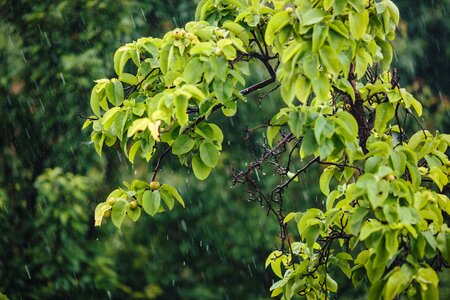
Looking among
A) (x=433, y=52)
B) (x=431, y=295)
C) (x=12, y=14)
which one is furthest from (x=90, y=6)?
(x=431, y=295)

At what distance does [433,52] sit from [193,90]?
5.07 meters

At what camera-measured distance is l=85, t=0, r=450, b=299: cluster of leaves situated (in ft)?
5.58

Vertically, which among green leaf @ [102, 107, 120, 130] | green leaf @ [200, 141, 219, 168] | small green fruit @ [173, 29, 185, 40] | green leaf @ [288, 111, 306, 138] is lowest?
green leaf @ [200, 141, 219, 168]

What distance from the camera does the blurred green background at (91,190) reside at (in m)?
5.17

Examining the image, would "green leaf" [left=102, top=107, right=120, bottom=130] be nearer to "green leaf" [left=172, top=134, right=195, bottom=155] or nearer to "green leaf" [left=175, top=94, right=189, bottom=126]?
"green leaf" [left=172, top=134, right=195, bottom=155]

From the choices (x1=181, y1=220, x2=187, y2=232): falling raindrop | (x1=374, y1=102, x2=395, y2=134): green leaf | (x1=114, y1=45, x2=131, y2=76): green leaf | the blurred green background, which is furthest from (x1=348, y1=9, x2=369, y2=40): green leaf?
(x1=181, y1=220, x2=187, y2=232): falling raindrop

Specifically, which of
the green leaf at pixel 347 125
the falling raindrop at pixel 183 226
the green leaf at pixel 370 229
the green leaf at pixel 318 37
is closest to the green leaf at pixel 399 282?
the green leaf at pixel 370 229

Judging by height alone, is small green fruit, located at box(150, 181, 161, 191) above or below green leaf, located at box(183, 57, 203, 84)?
below

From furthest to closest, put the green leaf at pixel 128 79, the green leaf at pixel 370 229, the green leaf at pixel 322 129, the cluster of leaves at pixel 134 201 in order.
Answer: the green leaf at pixel 128 79 < the cluster of leaves at pixel 134 201 < the green leaf at pixel 322 129 < the green leaf at pixel 370 229

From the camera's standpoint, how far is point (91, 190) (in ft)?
17.5

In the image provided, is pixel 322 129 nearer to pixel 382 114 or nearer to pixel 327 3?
pixel 327 3

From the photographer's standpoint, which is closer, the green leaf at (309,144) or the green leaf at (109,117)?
the green leaf at (309,144)

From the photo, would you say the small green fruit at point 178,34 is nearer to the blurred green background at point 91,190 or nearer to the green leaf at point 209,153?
the green leaf at point 209,153

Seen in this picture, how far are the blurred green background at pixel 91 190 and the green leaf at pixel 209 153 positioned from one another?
9.94 ft
